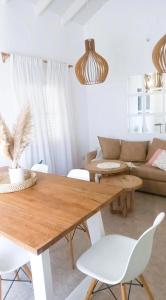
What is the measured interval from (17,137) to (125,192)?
176 cm

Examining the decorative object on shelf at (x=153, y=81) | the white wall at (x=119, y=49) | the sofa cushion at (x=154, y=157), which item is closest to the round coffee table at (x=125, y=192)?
the sofa cushion at (x=154, y=157)

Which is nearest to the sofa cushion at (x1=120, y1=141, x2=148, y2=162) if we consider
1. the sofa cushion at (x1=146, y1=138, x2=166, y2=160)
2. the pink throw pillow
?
the sofa cushion at (x1=146, y1=138, x2=166, y2=160)

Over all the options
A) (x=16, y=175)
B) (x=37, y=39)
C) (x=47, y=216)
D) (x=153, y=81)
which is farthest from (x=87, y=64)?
(x=47, y=216)

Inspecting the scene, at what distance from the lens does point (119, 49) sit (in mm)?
4492

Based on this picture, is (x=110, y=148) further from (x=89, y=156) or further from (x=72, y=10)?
(x=72, y=10)

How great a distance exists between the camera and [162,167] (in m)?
3.61

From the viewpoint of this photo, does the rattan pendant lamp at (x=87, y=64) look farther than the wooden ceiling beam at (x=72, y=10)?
No

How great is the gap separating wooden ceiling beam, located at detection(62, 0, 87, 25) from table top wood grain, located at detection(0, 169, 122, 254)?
352cm

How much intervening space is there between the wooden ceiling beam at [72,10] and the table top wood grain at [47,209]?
3519 mm

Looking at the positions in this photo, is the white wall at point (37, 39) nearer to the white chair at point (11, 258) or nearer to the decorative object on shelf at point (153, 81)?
the decorative object on shelf at point (153, 81)

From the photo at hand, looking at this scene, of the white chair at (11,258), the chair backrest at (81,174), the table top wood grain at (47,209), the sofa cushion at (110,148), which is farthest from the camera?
the sofa cushion at (110,148)

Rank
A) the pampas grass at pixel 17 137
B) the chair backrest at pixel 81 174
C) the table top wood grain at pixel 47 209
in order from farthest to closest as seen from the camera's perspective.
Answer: the chair backrest at pixel 81 174
the pampas grass at pixel 17 137
the table top wood grain at pixel 47 209

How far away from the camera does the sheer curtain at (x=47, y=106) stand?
3.58 m

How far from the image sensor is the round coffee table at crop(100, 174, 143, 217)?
2924 millimetres
